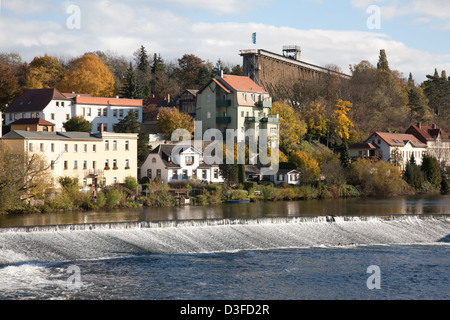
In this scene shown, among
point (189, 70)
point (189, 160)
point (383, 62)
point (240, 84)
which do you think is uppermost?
point (383, 62)

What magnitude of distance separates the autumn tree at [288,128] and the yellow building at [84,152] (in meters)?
20.7

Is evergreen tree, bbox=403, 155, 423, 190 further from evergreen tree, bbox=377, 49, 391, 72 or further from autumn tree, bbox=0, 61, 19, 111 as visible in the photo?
evergreen tree, bbox=377, 49, 391, 72

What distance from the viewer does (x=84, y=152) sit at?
5381cm

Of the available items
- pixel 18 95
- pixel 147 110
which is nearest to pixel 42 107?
pixel 18 95

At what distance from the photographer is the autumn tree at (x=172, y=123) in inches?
2736

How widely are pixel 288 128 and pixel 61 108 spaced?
25.4 meters

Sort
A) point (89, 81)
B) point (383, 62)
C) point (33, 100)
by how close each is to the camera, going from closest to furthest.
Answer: point (33, 100) → point (89, 81) → point (383, 62)

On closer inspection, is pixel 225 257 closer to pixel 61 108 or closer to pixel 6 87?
pixel 61 108

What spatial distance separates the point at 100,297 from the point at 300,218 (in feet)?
59.6

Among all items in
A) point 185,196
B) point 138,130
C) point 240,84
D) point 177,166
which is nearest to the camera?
point 185,196

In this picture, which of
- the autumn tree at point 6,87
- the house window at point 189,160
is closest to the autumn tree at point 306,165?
the house window at point 189,160

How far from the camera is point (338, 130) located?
81750mm

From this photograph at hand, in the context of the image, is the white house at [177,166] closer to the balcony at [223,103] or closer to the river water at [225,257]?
the balcony at [223,103]

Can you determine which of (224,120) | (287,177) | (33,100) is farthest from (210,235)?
(33,100)
